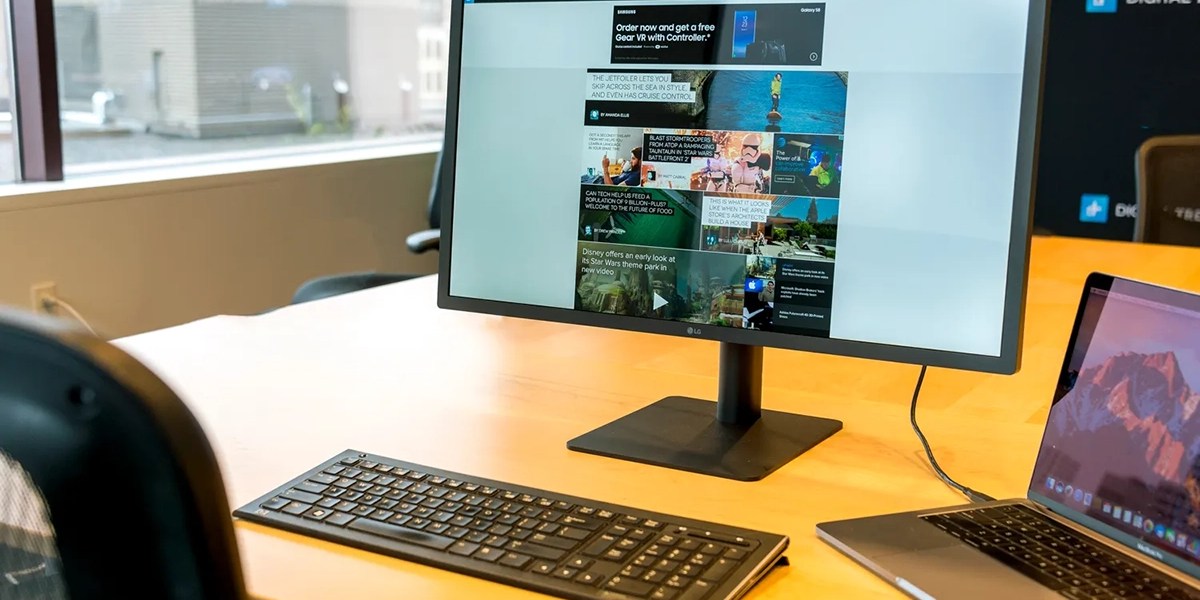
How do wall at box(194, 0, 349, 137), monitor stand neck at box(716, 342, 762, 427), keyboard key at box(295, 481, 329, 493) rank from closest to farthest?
keyboard key at box(295, 481, 329, 493) < monitor stand neck at box(716, 342, 762, 427) < wall at box(194, 0, 349, 137)

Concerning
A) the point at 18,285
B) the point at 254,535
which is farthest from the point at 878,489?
the point at 18,285

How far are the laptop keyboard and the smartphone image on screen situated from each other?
484mm

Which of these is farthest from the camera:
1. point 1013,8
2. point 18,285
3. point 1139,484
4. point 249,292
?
point 249,292

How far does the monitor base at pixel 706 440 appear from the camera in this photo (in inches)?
44.6

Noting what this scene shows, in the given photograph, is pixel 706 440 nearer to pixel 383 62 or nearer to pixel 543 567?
pixel 543 567

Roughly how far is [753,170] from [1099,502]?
44 cm

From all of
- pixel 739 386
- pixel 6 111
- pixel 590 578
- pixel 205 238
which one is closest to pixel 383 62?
pixel 205 238

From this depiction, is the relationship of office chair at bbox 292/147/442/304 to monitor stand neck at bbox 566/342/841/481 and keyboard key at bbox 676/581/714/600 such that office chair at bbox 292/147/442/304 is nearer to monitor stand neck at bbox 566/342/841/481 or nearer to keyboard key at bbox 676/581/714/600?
monitor stand neck at bbox 566/342/841/481

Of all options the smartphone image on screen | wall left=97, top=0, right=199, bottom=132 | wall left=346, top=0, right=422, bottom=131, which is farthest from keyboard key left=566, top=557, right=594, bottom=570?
wall left=346, top=0, right=422, bottom=131

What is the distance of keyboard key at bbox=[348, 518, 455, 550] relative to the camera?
916 millimetres

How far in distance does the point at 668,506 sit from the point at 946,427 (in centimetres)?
42

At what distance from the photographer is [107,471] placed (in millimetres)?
593

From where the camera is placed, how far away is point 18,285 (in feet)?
8.74

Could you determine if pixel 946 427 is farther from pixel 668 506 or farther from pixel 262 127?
pixel 262 127
